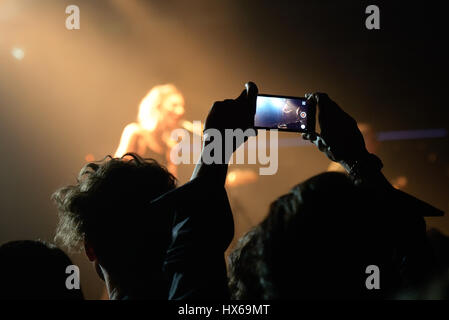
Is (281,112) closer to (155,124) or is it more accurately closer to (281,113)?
(281,113)

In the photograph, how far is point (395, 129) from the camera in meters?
2.85

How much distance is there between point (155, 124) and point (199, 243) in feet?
9.00

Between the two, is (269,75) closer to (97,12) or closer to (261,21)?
(261,21)

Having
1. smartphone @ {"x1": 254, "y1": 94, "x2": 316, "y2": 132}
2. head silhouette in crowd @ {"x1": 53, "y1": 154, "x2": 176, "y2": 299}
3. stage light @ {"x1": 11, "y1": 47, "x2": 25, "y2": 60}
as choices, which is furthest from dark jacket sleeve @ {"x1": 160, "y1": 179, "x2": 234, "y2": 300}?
stage light @ {"x1": 11, "y1": 47, "x2": 25, "y2": 60}

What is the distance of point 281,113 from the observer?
1.00 meters

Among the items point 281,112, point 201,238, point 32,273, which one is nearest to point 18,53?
point 281,112

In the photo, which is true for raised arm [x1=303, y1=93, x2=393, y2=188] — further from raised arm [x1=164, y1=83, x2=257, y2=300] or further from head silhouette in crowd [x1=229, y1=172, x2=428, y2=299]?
raised arm [x1=164, y1=83, x2=257, y2=300]

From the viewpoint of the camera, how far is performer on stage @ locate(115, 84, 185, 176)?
307 centimetres

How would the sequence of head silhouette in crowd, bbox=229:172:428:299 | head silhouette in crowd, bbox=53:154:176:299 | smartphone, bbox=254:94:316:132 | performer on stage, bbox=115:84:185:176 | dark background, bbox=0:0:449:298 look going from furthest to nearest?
performer on stage, bbox=115:84:185:176 < dark background, bbox=0:0:449:298 < smartphone, bbox=254:94:316:132 < head silhouette in crowd, bbox=53:154:176:299 < head silhouette in crowd, bbox=229:172:428:299

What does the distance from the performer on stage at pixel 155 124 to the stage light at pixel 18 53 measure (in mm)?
1009

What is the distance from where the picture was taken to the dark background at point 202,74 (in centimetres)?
280

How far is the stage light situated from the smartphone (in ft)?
8.77

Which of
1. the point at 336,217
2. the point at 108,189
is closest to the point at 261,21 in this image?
the point at 108,189

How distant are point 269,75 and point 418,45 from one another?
3.85 feet
